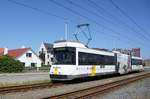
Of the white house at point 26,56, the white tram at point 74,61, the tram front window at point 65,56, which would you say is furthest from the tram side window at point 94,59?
the white house at point 26,56

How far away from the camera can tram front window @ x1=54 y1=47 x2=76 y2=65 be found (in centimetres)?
1936

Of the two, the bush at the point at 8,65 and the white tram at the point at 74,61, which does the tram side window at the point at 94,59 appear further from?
the bush at the point at 8,65

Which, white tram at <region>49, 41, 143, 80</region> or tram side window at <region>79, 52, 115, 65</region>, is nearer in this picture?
white tram at <region>49, 41, 143, 80</region>

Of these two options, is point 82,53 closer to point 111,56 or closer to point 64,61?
point 64,61

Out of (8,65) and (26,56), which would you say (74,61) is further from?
(26,56)

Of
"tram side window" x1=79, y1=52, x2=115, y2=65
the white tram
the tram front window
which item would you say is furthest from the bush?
the tram front window

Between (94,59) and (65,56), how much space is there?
14.2ft

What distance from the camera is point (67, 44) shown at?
19.7 metres

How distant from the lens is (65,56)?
64.5 feet

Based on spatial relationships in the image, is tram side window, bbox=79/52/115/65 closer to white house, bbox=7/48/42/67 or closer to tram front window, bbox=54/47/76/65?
tram front window, bbox=54/47/76/65

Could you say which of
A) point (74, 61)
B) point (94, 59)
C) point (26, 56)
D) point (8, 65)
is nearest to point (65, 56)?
point (74, 61)

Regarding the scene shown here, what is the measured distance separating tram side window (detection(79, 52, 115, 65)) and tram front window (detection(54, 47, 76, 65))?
41.0 inches

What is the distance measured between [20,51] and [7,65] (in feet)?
66.4

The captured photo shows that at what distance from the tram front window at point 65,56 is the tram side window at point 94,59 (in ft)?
3.41
